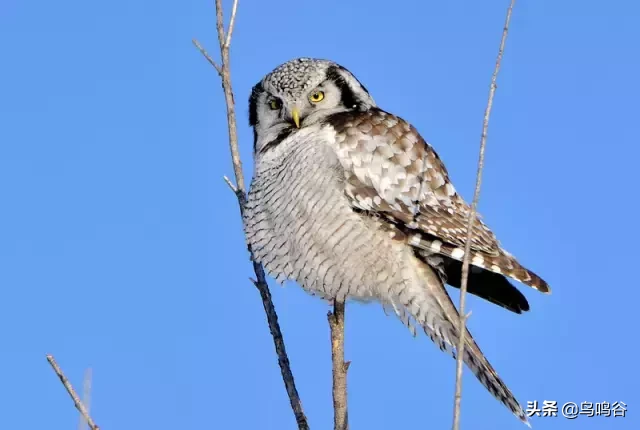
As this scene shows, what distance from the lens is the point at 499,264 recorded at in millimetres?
3564

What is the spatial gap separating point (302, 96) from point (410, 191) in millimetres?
803

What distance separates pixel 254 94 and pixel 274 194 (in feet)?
2.96

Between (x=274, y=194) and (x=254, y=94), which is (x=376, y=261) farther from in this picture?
(x=254, y=94)

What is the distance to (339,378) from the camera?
3207mm

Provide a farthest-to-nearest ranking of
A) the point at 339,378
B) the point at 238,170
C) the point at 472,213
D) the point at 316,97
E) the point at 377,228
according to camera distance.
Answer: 1. the point at 316,97
2. the point at 377,228
3. the point at 238,170
4. the point at 339,378
5. the point at 472,213

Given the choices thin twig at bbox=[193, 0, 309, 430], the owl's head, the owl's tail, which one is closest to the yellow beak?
the owl's head

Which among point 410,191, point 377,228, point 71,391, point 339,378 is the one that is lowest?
point 339,378

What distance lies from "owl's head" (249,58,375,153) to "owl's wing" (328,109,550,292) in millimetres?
286

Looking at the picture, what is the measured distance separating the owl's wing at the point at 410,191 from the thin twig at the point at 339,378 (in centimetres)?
54

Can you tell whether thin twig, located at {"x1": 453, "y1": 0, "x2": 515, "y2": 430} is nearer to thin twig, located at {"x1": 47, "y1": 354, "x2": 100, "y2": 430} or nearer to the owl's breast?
thin twig, located at {"x1": 47, "y1": 354, "x2": 100, "y2": 430}

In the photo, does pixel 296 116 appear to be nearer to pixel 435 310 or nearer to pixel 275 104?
pixel 275 104


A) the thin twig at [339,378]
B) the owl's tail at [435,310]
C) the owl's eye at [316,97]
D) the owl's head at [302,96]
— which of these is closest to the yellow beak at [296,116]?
the owl's head at [302,96]

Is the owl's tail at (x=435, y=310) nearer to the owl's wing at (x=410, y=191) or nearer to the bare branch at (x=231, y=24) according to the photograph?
the owl's wing at (x=410, y=191)

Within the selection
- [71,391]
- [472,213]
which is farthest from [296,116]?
[71,391]
